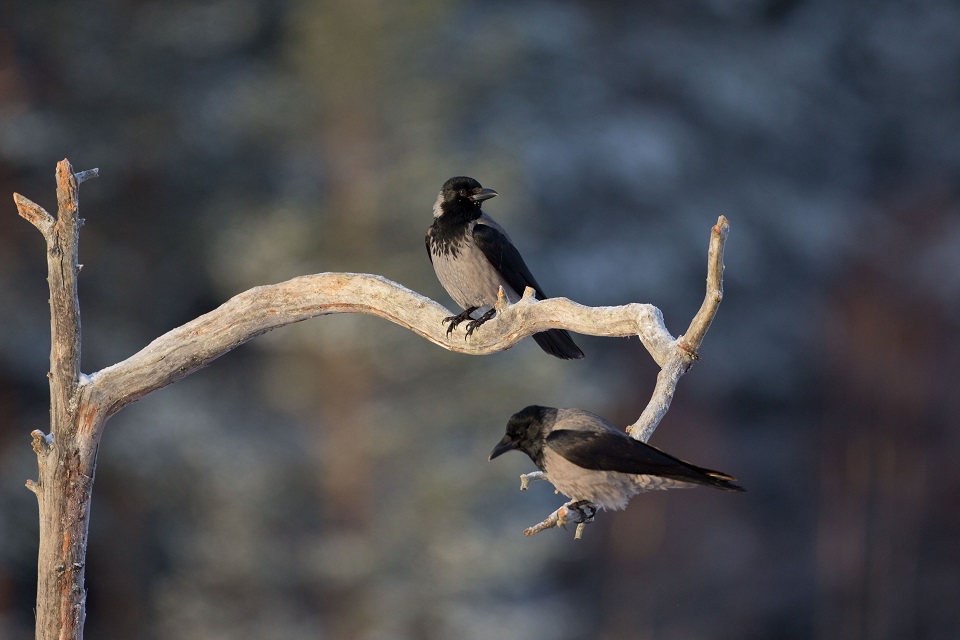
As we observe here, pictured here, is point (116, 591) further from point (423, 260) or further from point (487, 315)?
point (487, 315)

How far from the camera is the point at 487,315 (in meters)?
5.03

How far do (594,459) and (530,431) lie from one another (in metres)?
0.57

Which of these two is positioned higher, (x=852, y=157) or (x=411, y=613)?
(x=852, y=157)

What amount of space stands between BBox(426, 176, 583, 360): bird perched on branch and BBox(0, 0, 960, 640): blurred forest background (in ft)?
24.5

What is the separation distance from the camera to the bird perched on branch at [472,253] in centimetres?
531

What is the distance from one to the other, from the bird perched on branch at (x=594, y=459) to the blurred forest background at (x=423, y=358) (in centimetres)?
884

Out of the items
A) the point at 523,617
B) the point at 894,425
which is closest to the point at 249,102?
the point at 523,617

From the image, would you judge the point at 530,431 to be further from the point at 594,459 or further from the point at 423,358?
the point at 423,358

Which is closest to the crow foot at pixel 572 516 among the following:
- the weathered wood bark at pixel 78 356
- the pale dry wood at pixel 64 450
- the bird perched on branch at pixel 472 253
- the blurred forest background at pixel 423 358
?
the weathered wood bark at pixel 78 356

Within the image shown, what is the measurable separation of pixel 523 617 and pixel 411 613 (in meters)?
1.56

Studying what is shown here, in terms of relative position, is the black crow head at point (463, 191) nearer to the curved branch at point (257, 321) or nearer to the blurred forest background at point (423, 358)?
the curved branch at point (257, 321)

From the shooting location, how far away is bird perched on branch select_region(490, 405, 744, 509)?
3418 mm

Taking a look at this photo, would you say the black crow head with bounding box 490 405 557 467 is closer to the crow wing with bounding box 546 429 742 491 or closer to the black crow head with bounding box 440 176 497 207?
the crow wing with bounding box 546 429 742 491

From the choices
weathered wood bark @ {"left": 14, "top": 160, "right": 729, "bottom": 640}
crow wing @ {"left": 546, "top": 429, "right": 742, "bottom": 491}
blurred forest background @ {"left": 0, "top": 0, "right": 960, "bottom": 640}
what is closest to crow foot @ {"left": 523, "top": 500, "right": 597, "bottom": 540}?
crow wing @ {"left": 546, "top": 429, "right": 742, "bottom": 491}
